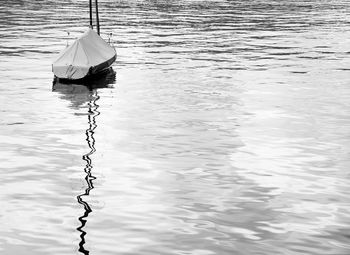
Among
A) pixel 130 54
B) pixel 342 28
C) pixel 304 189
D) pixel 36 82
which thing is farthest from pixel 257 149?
pixel 342 28

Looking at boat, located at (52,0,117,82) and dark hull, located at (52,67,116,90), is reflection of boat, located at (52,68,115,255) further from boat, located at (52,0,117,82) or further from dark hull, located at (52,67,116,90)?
boat, located at (52,0,117,82)

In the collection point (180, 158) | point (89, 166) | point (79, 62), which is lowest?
point (89, 166)

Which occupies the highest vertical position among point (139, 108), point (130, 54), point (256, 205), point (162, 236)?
point (130, 54)

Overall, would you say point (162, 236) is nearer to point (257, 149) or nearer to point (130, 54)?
point (257, 149)

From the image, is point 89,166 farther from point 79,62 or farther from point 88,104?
point 79,62

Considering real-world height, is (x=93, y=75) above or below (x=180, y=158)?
above

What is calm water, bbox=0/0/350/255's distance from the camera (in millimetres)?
21203

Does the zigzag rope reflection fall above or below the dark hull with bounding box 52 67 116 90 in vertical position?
below

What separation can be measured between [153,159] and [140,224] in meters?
9.17

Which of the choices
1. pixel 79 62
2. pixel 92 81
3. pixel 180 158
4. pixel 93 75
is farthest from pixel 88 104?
pixel 180 158

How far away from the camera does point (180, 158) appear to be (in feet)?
103

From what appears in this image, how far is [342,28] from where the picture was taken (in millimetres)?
110812

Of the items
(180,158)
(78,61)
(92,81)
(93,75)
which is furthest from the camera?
(92,81)

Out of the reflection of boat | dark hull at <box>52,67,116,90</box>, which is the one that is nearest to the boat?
dark hull at <box>52,67,116,90</box>
